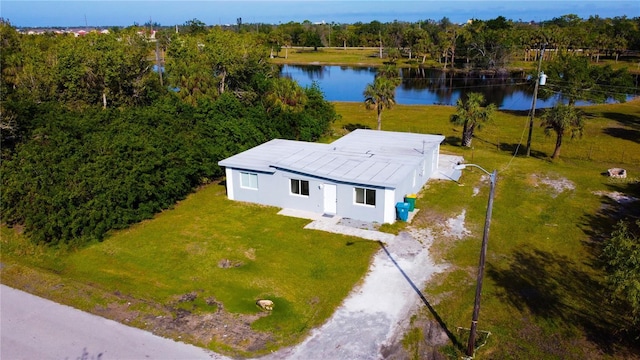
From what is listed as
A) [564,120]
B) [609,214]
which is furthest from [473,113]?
[609,214]

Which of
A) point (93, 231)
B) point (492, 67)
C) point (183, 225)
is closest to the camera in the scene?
point (93, 231)

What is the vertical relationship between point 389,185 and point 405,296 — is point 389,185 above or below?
above

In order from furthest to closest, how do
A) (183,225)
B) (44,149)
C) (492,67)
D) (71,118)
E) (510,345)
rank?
(492,67) → (71,118) → (44,149) → (183,225) → (510,345)

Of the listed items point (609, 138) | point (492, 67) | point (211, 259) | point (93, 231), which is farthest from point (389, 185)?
point (492, 67)

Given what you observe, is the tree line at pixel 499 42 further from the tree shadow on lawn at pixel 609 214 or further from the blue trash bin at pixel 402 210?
the blue trash bin at pixel 402 210

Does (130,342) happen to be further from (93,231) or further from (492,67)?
(492,67)

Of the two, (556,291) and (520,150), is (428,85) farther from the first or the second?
(556,291)

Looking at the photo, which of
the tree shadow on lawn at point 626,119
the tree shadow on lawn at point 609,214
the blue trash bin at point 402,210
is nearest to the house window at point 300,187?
the blue trash bin at point 402,210

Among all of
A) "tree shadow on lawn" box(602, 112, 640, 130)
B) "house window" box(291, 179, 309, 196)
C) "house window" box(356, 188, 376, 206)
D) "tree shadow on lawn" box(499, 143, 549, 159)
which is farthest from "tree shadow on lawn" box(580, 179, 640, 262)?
"tree shadow on lawn" box(602, 112, 640, 130)
